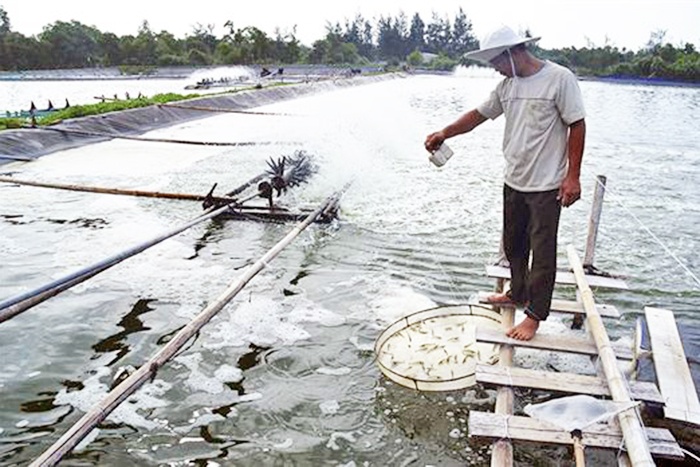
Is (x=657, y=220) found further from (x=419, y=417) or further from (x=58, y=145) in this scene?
→ (x=58, y=145)

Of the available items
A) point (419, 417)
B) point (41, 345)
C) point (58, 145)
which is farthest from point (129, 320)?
point (58, 145)

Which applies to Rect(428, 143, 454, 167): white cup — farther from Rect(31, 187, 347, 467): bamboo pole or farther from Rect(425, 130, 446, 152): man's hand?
Rect(31, 187, 347, 467): bamboo pole

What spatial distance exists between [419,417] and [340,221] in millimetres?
4484

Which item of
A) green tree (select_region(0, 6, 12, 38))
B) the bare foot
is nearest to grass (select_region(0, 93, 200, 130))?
the bare foot

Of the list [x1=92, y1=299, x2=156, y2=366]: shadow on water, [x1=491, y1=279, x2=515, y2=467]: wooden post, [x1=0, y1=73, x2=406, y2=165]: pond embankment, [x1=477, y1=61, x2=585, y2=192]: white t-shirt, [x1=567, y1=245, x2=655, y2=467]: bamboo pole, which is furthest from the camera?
[x1=0, y1=73, x2=406, y2=165]: pond embankment

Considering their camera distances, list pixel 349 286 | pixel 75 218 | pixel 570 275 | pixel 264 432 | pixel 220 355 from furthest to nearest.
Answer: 1. pixel 75 218
2. pixel 349 286
3. pixel 570 275
4. pixel 220 355
5. pixel 264 432

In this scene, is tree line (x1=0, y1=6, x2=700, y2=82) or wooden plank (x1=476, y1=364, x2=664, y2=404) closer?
wooden plank (x1=476, y1=364, x2=664, y2=404)

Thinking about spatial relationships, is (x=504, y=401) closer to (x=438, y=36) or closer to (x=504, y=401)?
(x=504, y=401)

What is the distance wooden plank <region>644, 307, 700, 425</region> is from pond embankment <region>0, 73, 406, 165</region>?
8784 mm

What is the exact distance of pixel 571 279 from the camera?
434 centimetres

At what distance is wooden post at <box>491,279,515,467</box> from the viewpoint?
96.7 inches

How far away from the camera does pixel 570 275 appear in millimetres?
Answer: 4422

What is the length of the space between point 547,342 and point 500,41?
1.83 m

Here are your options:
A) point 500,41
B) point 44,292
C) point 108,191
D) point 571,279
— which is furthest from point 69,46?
point 500,41
